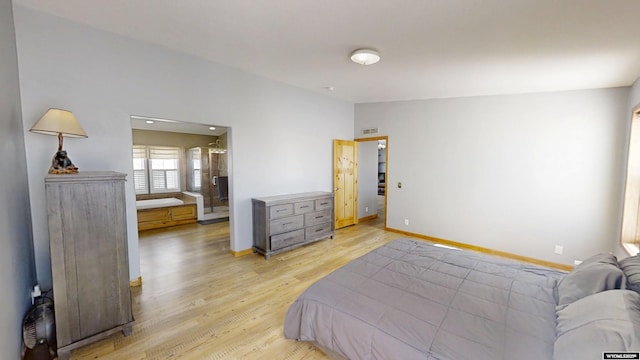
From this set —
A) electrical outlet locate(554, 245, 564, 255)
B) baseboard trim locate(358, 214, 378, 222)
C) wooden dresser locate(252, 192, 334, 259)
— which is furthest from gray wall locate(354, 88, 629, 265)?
wooden dresser locate(252, 192, 334, 259)

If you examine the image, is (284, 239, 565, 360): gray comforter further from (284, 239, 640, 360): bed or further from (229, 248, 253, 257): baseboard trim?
(229, 248, 253, 257): baseboard trim

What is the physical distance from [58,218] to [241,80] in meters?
2.74

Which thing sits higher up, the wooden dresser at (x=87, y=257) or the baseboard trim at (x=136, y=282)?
the wooden dresser at (x=87, y=257)

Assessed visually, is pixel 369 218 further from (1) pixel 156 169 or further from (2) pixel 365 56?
(1) pixel 156 169

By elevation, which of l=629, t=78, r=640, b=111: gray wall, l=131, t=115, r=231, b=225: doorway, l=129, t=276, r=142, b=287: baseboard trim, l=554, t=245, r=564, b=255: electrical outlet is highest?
l=629, t=78, r=640, b=111: gray wall

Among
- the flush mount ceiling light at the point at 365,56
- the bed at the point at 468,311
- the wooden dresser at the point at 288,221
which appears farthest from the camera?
the wooden dresser at the point at 288,221

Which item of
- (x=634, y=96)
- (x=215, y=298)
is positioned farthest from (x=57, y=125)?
(x=634, y=96)

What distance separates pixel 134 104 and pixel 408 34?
9.98 feet

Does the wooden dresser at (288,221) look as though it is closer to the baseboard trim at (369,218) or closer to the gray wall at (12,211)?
the baseboard trim at (369,218)

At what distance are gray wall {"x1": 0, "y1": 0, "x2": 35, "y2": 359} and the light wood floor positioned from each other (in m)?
0.60

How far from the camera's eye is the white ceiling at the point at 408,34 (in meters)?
2.02

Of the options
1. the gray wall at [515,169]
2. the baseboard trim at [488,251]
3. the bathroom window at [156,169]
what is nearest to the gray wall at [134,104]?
the gray wall at [515,169]

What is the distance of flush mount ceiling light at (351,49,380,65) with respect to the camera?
9.18ft

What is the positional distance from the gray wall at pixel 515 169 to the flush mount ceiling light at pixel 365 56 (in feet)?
7.81
